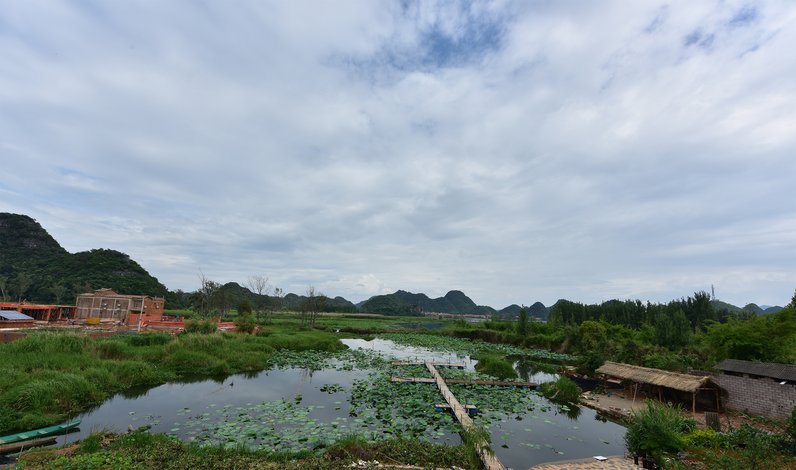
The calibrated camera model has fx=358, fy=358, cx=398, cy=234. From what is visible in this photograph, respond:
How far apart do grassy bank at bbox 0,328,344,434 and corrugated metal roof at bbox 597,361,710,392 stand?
728 inches

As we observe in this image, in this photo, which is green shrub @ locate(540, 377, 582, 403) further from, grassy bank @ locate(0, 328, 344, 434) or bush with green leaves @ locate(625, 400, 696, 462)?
grassy bank @ locate(0, 328, 344, 434)

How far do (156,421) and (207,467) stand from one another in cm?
559

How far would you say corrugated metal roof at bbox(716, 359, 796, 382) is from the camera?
1163 centimetres

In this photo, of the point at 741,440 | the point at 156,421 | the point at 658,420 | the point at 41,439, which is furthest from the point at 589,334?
the point at 41,439

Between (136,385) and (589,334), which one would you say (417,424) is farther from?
(589,334)

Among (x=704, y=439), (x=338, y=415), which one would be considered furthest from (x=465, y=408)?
(x=704, y=439)

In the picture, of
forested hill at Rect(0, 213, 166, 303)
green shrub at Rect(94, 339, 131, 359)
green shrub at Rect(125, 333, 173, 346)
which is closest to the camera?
green shrub at Rect(94, 339, 131, 359)

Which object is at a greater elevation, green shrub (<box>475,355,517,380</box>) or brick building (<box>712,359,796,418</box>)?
brick building (<box>712,359,796,418</box>)

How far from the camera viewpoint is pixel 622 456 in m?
9.51

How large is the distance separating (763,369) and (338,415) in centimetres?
1488

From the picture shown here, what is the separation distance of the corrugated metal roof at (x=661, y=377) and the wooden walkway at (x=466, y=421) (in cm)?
804

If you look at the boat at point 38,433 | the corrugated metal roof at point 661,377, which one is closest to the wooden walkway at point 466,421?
the corrugated metal roof at point 661,377

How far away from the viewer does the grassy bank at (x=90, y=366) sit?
10856mm

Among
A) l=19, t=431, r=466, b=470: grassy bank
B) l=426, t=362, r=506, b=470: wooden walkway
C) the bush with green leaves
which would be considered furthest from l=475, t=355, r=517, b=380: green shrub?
l=19, t=431, r=466, b=470: grassy bank
